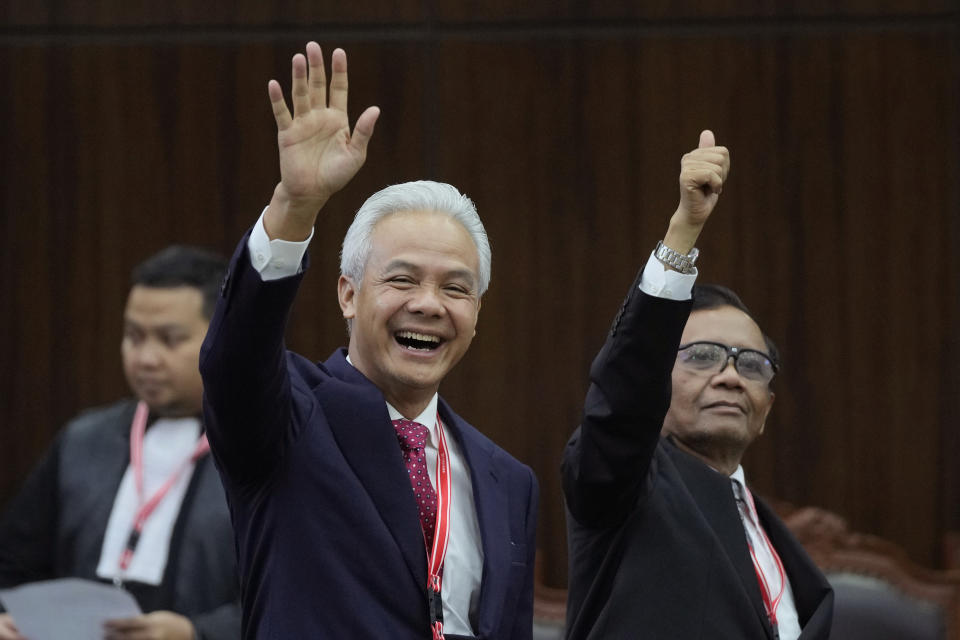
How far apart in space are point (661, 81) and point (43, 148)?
208 centimetres

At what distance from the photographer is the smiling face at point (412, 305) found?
2064 millimetres

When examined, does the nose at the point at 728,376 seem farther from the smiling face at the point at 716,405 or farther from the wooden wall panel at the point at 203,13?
the wooden wall panel at the point at 203,13

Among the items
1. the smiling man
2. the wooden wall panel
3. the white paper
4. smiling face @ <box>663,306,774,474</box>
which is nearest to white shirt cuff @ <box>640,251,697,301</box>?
the smiling man

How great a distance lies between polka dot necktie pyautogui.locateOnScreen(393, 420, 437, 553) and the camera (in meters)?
2.04

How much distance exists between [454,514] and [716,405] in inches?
29.7

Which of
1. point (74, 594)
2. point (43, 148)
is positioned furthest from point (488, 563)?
point (43, 148)

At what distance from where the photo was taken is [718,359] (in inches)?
107

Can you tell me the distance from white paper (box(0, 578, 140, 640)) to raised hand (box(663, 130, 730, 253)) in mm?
1198

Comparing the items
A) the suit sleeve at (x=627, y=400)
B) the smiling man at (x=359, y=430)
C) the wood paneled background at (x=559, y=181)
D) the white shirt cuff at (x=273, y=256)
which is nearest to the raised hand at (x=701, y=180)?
the suit sleeve at (x=627, y=400)

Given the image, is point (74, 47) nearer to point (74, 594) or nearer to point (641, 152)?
point (641, 152)

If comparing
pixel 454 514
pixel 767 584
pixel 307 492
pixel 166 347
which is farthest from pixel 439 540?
pixel 166 347

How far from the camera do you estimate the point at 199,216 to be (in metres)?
4.68

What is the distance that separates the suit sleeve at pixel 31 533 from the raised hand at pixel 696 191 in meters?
1.52

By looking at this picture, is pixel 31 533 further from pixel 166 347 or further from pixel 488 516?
pixel 488 516
